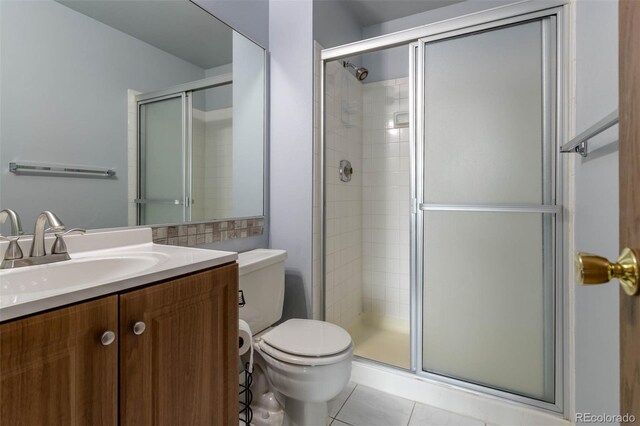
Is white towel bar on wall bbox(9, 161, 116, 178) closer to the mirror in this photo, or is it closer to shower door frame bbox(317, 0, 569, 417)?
the mirror

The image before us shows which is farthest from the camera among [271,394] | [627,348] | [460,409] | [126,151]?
[460,409]

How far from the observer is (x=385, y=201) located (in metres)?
2.61

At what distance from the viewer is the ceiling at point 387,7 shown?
7.31 feet

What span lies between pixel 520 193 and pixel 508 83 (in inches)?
20.1

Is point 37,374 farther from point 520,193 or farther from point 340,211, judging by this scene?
point 340,211

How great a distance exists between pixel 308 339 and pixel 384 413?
0.59 m

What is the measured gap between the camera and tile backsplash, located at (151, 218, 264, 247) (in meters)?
1.32

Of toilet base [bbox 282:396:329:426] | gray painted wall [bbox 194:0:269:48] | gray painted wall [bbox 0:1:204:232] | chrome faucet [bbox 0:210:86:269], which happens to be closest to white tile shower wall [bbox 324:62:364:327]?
gray painted wall [bbox 194:0:269:48]

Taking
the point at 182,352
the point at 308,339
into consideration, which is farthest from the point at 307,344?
the point at 182,352

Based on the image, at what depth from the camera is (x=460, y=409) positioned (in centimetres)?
151

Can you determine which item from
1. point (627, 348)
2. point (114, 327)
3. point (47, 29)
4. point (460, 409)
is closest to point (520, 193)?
point (460, 409)

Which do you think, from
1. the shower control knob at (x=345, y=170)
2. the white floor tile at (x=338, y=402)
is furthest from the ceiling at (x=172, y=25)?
the white floor tile at (x=338, y=402)

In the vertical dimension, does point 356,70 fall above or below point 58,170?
above

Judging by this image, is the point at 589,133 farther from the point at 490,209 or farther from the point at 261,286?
the point at 261,286
